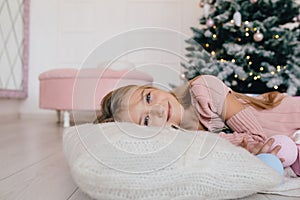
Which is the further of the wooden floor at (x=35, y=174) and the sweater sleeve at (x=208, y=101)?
the sweater sleeve at (x=208, y=101)

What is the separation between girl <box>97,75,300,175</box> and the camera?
3.30ft

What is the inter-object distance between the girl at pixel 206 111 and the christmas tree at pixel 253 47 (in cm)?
103

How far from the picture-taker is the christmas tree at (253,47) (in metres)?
2.26

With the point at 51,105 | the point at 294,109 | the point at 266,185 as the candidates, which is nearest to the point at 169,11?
the point at 51,105

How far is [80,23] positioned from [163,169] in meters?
3.17

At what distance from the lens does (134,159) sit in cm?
66

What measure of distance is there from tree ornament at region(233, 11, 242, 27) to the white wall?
3.88 feet

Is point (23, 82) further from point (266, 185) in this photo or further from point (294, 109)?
point (266, 185)

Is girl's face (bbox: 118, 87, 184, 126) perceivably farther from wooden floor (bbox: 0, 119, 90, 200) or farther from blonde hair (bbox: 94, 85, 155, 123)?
wooden floor (bbox: 0, 119, 90, 200)

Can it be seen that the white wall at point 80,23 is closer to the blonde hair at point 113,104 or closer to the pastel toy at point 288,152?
the blonde hair at point 113,104

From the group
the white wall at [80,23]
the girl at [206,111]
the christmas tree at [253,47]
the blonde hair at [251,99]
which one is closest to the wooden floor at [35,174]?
the girl at [206,111]

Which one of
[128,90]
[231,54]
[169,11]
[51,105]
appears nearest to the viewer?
[128,90]

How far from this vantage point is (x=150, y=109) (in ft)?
3.28

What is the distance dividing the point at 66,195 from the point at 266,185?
41 centimetres
